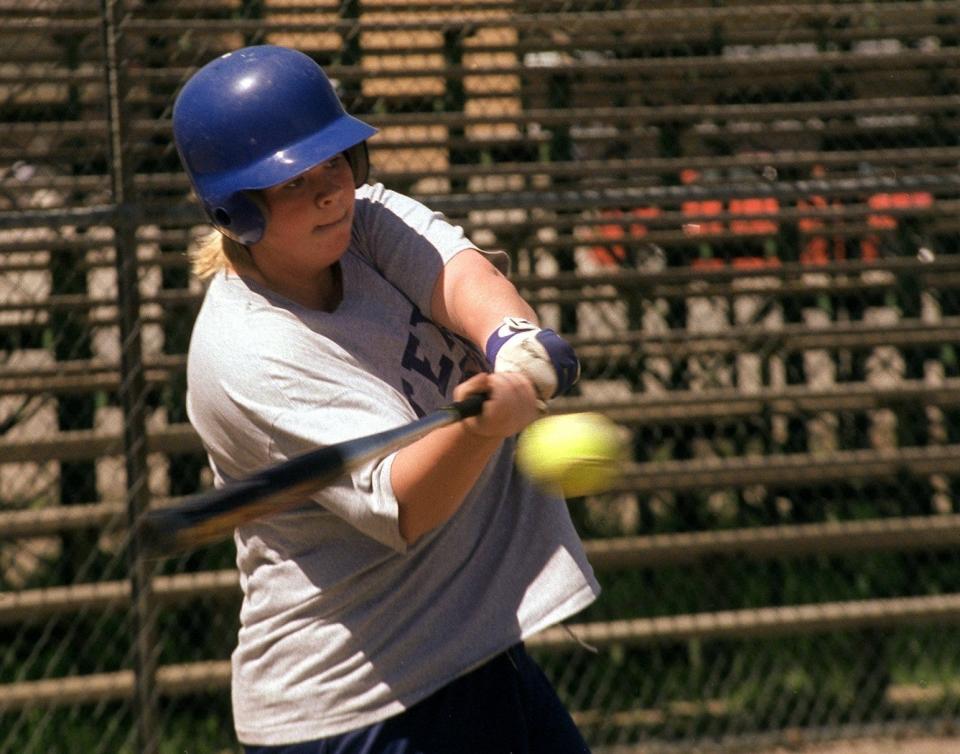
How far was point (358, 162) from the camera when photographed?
206 centimetres

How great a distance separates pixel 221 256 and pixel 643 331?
3.12 m

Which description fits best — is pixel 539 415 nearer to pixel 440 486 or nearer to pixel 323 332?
pixel 440 486

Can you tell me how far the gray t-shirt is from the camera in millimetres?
1903

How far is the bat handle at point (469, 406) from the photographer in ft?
5.70

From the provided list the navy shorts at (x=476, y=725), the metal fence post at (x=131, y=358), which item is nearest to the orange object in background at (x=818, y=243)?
the metal fence post at (x=131, y=358)

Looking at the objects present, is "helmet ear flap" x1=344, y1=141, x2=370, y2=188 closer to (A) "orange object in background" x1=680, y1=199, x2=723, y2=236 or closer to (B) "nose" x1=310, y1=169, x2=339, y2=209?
(B) "nose" x1=310, y1=169, x2=339, y2=209

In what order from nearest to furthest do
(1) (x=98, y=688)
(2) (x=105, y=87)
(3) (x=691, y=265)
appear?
(2) (x=105, y=87), (1) (x=98, y=688), (3) (x=691, y=265)

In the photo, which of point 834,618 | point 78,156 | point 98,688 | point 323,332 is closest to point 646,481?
point 834,618

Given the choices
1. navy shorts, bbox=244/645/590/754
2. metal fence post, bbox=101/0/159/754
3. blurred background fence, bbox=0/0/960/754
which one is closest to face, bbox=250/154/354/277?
navy shorts, bbox=244/645/590/754

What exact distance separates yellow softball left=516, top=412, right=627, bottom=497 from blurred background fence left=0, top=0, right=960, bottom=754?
2.18m

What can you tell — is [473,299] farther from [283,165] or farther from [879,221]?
[879,221]

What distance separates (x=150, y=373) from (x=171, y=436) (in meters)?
0.33

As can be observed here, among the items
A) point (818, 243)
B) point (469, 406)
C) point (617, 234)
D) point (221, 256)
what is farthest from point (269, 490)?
point (818, 243)

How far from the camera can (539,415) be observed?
6.11 feet
